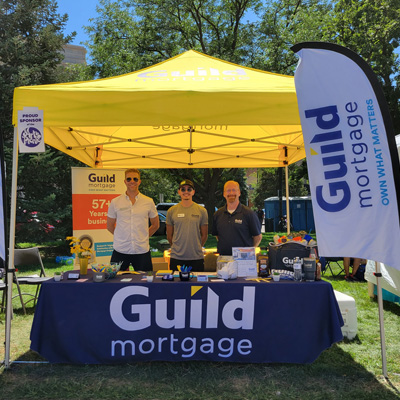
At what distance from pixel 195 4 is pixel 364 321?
1507cm

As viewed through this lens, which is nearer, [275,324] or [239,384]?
[239,384]

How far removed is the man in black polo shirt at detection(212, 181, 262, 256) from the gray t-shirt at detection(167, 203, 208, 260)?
0.29 meters

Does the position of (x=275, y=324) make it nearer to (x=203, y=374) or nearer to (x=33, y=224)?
(x=203, y=374)

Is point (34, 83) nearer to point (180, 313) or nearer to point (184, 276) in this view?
point (184, 276)

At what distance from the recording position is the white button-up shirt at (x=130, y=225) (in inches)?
170

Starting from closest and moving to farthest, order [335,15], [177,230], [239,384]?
[239,384]
[177,230]
[335,15]

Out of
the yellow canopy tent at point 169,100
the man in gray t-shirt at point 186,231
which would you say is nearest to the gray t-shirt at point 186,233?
the man in gray t-shirt at point 186,231

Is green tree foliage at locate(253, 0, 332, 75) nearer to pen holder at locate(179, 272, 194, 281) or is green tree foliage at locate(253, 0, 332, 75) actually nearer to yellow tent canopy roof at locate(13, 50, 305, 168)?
yellow tent canopy roof at locate(13, 50, 305, 168)

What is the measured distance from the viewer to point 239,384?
3.08 m

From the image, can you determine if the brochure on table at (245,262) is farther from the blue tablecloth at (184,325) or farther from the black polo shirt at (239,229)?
the black polo shirt at (239,229)

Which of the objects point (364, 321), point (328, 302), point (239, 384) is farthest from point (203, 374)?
point (364, 321)

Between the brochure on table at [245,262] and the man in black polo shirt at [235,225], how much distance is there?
67 cm

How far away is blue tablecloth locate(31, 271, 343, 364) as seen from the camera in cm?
337

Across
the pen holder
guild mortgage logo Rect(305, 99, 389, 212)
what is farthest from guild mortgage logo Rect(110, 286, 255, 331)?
guild mortgage logo Rect(305, 99, 389, 212)
